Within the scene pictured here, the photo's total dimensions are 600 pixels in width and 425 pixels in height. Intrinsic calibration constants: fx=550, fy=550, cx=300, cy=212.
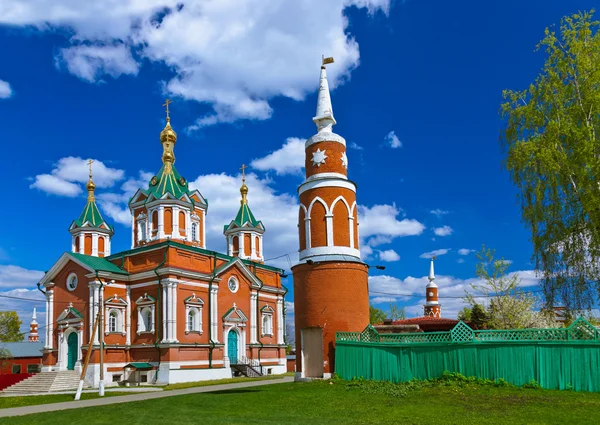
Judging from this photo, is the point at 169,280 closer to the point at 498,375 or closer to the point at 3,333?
the point at 498,375

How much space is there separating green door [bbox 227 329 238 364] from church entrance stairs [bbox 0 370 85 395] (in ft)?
28.8

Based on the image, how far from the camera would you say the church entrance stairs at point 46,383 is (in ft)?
93.6

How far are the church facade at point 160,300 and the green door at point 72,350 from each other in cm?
6

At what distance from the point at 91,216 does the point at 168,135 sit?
25.6 ft

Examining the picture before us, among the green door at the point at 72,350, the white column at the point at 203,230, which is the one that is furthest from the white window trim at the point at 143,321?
the white column at the point at 203,230

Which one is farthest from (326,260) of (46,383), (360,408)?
(46,383)

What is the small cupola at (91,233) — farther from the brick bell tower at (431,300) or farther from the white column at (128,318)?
the brick bell tower at (431,300)

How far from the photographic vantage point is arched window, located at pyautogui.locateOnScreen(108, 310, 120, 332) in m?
31.2

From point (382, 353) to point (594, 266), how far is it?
6951 millimetres

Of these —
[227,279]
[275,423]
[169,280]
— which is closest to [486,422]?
[275,423]

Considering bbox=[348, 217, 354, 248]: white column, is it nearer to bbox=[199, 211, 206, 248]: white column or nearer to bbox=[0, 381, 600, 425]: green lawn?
bbox=[0, 381, 600, 425]: green lawn

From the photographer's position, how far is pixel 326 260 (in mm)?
20094

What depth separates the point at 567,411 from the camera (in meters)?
11.5

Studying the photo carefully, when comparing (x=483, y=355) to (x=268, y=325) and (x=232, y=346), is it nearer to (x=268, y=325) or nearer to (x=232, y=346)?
(x=232, y=346)
